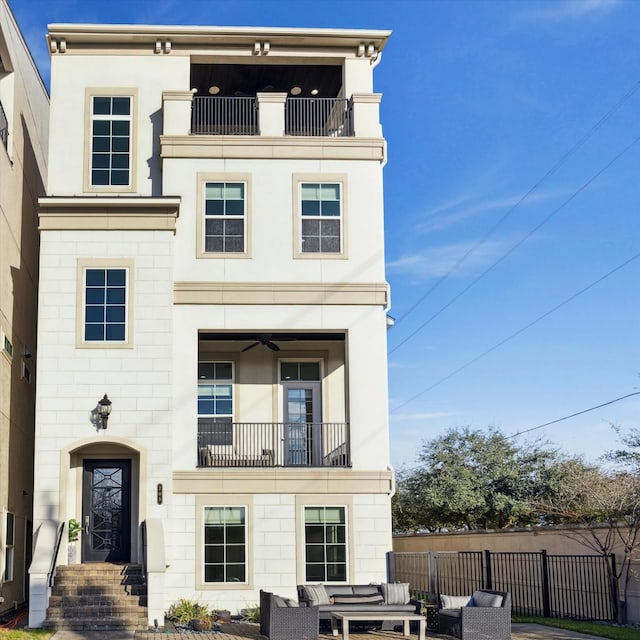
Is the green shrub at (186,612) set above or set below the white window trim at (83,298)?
below

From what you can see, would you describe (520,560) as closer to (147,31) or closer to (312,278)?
(312,278)

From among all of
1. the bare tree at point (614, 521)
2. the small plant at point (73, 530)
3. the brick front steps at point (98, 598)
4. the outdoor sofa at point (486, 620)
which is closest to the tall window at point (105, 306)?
the small plant at point (73, 530)

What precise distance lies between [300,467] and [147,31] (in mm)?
10053

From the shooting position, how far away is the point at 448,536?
2864cm

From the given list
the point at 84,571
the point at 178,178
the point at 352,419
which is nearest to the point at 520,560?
the point at 352,419

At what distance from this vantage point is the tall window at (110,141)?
20.9 meters

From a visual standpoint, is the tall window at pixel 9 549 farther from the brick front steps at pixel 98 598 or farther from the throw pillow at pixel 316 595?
the throw pillow at pixel 316 595

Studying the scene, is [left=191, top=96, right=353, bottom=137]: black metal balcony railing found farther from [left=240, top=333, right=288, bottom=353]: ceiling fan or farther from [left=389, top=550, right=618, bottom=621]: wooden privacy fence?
[left=389, top=550, right=618, bottom=621]: wooden privacy fence

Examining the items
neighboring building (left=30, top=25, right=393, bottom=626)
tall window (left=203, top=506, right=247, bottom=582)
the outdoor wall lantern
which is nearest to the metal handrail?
neighboring building (left=30, top=25, right=393, bottom=626)

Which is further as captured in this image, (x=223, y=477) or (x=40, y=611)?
(x=223, y=477)

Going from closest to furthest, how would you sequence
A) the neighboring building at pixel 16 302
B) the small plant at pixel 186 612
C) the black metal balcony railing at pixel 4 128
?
the small plant at pixel 186 612 < the neighboring building at pixel 16 302 < the black metal balcony railing at pixel 4 128

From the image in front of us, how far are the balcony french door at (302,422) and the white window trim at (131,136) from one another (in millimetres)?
5492

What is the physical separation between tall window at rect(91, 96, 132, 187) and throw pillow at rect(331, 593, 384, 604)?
9.72 m

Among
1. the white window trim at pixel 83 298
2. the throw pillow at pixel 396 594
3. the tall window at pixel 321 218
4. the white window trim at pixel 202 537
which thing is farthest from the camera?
the tall window at pixel 321 218
